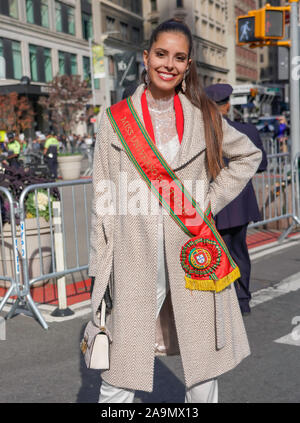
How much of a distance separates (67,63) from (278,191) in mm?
41617

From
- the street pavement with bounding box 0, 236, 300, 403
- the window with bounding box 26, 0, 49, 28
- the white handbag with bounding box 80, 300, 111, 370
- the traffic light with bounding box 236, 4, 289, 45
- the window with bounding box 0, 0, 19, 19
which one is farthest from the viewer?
the window with bounding box 26, 0, 49, 28

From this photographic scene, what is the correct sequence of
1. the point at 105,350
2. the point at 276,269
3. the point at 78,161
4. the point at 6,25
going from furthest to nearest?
the point at 6,25
the point at 78,161
the point at 276,269
the point at 105,350

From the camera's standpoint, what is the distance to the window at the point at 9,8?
1564 inches

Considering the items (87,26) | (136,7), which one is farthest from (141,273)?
Result: (136,7)

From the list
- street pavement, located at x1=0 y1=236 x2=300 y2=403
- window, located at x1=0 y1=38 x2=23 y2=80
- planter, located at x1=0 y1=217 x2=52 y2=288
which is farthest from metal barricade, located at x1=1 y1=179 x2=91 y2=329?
window, located at x1=0 y1=38 x2=23 y2=80

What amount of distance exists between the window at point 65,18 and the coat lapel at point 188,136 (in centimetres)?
4558

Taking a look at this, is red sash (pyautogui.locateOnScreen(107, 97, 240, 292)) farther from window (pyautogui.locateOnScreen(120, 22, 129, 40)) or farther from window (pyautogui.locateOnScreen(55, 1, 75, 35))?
window (pyautogui.locateOnScreen(120, 22, 129, 40))

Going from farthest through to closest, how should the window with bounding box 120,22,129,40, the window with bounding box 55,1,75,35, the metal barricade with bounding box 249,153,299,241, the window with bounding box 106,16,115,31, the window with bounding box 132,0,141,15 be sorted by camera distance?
the window with bounding box 120,22,129,40, the window with bounding box 132,0,141,15, the window with bounding box 106,16,115,31, the window with bounding box 55,1,75,35, the metal barricade with bounding box 249,153,299,241

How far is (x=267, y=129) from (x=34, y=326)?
2847 centimetres

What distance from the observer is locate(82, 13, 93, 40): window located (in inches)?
1983

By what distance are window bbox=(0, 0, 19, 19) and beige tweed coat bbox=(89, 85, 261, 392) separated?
40723 millimetres

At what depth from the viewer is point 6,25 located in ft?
129
